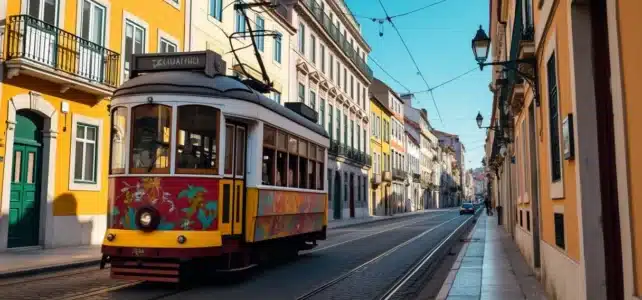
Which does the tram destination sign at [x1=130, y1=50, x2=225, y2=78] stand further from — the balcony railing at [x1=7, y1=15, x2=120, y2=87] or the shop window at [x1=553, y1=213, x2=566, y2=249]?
the shop window at [x1=553, y1=213, x2=566, y2=249]

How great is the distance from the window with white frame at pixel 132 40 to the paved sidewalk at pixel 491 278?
1195 centimetres

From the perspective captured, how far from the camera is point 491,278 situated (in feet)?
34.3

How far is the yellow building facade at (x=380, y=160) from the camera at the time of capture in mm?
53094

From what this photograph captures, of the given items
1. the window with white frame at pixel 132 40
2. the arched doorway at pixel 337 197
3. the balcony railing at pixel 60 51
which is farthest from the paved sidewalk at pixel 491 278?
the arched doorway at pixel 337 197

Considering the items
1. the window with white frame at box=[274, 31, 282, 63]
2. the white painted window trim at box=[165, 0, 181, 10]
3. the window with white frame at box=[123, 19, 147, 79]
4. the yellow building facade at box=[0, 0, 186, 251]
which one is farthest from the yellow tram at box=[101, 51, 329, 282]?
the window with white frame at box=[274, 31, 282, 63]

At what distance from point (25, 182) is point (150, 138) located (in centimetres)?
786

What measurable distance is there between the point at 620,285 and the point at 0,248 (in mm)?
13430

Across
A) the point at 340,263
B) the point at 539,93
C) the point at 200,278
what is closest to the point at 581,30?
the point at 539,93

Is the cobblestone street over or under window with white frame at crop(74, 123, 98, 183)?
under

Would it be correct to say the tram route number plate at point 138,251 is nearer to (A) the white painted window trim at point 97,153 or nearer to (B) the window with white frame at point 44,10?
(A) the white painted window trim at point 97,153

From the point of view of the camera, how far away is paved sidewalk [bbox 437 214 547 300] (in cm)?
866

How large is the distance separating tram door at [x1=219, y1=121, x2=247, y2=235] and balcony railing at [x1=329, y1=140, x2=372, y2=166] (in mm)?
29014

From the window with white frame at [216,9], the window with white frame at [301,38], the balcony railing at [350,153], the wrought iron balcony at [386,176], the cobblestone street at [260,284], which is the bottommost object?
the cobblestone street at [260,284]

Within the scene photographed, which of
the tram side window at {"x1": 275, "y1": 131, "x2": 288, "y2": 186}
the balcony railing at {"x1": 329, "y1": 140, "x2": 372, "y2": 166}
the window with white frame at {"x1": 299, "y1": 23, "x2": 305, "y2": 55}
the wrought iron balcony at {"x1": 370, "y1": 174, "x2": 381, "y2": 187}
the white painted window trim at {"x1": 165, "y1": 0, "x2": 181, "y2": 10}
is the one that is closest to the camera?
the tram side window at {"x1": 275, "y1": 131, "x2": 288, "y2": 186}
